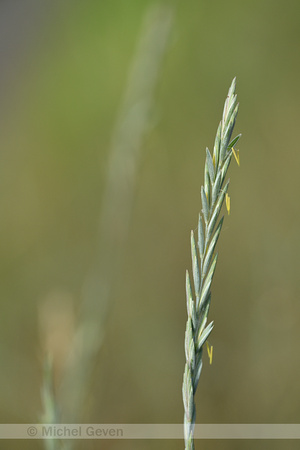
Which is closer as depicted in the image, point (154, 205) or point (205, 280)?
point (205, 280)

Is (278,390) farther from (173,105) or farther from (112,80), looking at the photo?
(112,80)

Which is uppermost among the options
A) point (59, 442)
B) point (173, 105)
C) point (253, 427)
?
point (173, 105)

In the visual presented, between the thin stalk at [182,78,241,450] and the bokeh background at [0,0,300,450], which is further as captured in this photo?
the bokeh background at [0,0,300,450]

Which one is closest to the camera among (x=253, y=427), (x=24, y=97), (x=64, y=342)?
(x=64, y=342)

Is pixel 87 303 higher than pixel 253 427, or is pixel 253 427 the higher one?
pixel 87 303

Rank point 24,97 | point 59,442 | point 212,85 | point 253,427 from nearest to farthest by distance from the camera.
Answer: point 59,442 → point 253,427 → point 212,85 → point 24,97

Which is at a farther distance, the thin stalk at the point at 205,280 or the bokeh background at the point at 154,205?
the bokeh background at the point at 154,205

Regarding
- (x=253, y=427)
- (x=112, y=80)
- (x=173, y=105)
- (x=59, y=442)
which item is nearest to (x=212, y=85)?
(x=173, y=105)

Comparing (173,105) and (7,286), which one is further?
(173,105)
